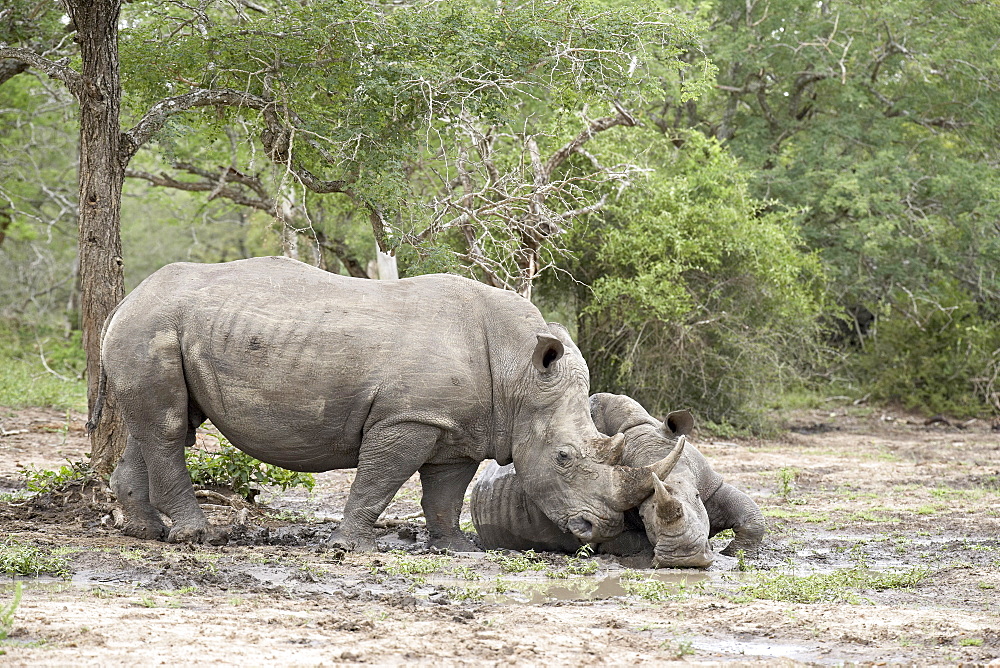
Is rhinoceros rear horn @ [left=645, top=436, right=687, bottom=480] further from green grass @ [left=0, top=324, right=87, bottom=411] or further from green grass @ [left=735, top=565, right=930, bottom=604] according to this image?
green grass @ [left=0, top=324, right=87, bottom=411]

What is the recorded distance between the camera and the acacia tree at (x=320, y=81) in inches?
355

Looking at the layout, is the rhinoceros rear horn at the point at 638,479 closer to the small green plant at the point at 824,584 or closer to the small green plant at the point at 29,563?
the small green plant at the point at 824,584

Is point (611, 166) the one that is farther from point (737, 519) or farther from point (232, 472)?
point (737, 519)

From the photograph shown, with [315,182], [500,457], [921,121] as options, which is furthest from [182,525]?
[921,121]

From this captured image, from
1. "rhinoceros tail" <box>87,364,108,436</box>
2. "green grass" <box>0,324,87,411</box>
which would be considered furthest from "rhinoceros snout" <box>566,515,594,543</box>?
"green grass" <box>0,324,87,411</box>

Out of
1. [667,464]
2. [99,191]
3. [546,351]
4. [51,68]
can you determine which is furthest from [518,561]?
[51,68]

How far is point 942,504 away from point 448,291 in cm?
549

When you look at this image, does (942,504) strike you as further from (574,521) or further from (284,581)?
(284,581)

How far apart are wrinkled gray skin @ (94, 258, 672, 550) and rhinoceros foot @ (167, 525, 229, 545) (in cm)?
1

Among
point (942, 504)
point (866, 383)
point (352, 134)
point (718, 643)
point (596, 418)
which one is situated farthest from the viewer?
point (866, 383)

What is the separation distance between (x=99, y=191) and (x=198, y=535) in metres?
3.03

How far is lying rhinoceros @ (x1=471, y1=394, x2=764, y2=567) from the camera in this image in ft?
23.6

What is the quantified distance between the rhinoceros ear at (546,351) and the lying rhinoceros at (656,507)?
75 cm

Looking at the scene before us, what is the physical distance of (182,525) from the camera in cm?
766
